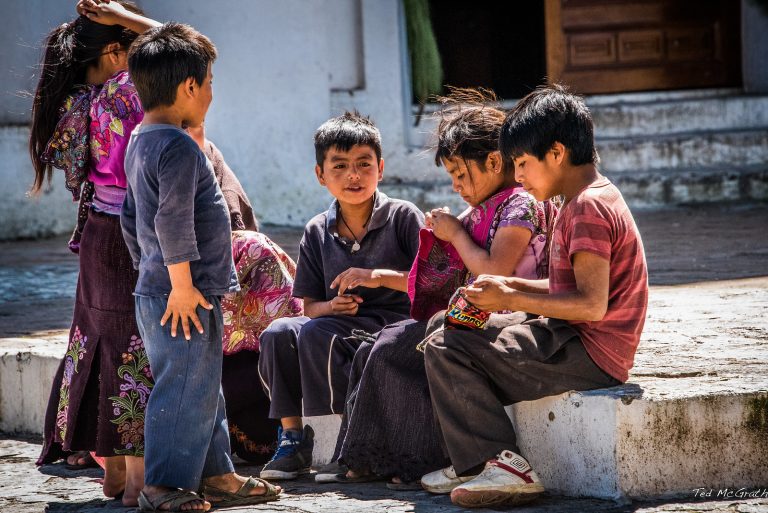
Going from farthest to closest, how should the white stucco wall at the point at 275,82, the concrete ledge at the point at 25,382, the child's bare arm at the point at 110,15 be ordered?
the white stucco wall at the point at 275,82
the concrete ledge at the point at 25,382
the child's bare arm at the point at 110,15

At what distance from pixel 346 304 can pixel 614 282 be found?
3.22ft

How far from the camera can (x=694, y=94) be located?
10000mm

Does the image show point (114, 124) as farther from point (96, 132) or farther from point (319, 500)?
point (319, 500)

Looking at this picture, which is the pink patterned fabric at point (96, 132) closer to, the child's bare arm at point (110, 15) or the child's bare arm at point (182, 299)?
the child's bare arm at point (110, 15)

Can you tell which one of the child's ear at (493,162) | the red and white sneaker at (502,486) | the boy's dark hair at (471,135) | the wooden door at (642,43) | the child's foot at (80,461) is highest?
the wooden door at (642,43)

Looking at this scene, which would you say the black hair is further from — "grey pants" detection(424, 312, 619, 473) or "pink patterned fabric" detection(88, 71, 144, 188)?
"grey pants" detection(424, 312, 619, 473)

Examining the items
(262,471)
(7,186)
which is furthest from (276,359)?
(7,186)

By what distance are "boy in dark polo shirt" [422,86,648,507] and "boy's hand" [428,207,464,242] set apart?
0.35m

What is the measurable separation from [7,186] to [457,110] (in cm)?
633

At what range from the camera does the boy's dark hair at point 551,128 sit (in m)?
3.18

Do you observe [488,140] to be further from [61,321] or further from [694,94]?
[694,94]

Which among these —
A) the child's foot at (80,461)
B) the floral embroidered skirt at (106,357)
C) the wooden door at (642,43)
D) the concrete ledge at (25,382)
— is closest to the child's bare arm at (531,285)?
the floral embroidered skirt at (106,357)

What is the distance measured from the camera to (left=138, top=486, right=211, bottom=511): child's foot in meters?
3.21

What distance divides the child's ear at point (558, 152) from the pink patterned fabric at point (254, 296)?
127cm
